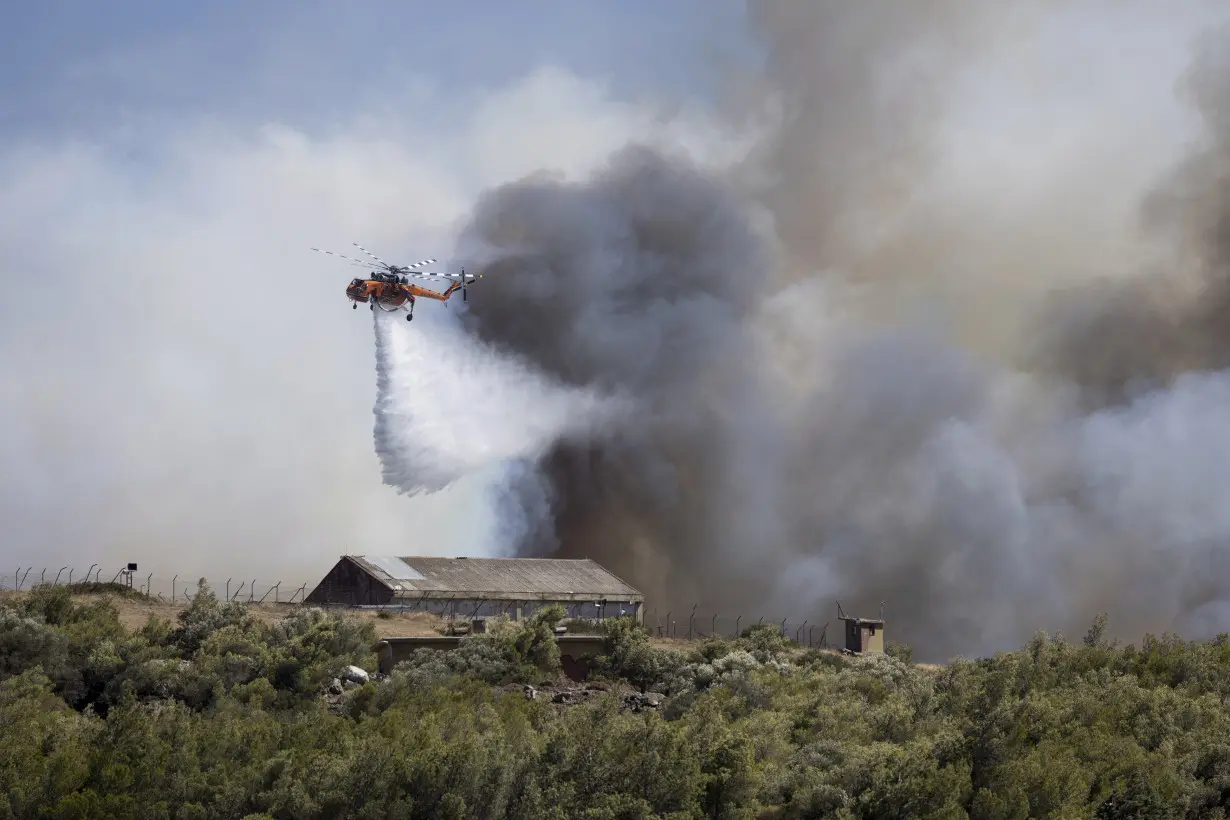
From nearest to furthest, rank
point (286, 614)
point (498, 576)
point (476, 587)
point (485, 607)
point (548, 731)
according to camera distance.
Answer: point (548, 731)
point (286, 614)
point (485, 607)
point (476, 587)
point (498, 576)

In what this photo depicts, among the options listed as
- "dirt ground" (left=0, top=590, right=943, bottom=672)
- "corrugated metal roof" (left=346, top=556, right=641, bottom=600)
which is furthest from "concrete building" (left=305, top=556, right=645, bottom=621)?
"dirt ground" (left=0, top=590, right=943, bottom=672)

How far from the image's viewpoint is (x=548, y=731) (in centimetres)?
4362

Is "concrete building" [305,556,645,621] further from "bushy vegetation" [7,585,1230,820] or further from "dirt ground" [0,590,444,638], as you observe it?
"bushy vegetation" [7,585,1230,820]

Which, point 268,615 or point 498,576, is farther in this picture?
point 498,576

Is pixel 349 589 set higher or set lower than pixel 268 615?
higher

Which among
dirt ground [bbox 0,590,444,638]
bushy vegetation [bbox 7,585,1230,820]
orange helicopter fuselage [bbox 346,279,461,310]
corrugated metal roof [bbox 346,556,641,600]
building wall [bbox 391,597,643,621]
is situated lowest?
bushy vegetation [bbox 7,585,1230,820]

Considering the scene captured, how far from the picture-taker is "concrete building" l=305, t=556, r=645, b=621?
7375cm

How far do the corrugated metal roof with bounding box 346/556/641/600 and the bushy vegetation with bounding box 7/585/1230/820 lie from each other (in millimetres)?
15610

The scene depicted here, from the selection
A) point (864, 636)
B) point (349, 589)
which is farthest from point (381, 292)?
point (864, 636)

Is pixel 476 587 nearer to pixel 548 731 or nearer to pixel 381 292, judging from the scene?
pixel 381 292

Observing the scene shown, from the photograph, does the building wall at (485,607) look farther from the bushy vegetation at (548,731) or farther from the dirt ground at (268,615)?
the bushy vegetation at (548,731)

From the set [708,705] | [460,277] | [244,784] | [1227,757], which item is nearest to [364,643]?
[708,705]

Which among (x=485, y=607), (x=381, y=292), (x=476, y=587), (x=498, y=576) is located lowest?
(x=485, y=607)

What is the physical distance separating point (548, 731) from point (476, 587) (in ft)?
106
